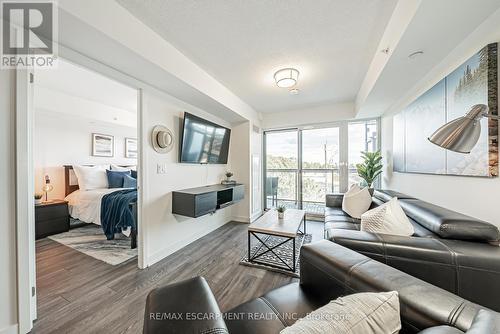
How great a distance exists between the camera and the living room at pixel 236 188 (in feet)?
2.89

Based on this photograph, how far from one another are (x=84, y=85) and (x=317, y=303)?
175 inches

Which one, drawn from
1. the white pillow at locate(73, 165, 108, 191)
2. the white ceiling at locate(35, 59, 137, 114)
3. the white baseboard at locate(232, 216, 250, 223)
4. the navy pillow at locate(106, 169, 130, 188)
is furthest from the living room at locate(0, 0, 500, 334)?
the white baseboard at locate(232, 216, 250, 223)

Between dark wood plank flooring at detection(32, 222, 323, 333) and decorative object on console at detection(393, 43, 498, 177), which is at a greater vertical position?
decorative object on console at detection(393, 43, 498, 177)

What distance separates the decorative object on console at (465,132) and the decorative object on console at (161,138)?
8.38 ft

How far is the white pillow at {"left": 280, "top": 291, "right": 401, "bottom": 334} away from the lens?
520 mm

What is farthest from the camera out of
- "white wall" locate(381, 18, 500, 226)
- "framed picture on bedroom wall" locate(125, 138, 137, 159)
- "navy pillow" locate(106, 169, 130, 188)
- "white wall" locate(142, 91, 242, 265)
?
"framed picture on bedroom wall" locate(125, 138, 137, 159)

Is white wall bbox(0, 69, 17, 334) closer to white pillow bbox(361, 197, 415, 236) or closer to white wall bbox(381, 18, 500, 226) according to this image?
white pillow bbox(361, 197, 415, 236)

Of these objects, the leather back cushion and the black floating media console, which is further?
the black floating media console

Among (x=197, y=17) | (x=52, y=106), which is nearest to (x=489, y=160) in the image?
(x=197, y=17)

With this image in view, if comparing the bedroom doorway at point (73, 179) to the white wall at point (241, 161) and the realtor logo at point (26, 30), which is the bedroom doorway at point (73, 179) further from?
the white wall at point (241, 161)

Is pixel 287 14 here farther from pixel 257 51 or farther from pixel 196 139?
pixel 196 139

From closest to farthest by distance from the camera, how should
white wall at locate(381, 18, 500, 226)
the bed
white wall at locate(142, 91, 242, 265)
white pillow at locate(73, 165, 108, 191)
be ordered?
white wall at locate(381, 18, 500, 226) → white wall at locate(142, 91, 242, 265) → the bed → white pillow at locate(73, 165, 108, 191)

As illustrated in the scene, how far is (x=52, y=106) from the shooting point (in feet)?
11.0

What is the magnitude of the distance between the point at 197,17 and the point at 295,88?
6.12ft
